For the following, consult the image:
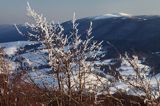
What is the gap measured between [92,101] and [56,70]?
61cm

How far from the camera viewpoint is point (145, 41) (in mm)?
164625

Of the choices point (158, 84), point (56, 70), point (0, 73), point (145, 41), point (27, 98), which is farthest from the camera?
point (145, 41)

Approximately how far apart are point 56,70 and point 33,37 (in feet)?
3.59

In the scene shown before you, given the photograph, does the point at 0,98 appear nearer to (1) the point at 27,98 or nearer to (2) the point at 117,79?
(1) the point at 27,98

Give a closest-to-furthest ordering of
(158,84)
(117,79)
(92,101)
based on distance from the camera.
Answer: (158,84)
(117,79)
(92,101)

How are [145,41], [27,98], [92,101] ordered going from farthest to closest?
[145,41], [27,98], [92,101]

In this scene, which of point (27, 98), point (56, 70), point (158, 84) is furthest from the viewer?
point (27, 98)

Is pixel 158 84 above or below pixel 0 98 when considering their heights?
above

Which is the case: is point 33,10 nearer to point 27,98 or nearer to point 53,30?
point 53,30

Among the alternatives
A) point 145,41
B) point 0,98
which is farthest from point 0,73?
point 145,41

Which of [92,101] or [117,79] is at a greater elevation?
[117,79]

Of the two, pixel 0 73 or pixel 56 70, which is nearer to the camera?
pixel 56 70

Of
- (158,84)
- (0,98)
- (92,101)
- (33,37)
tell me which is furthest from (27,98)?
(158,84)

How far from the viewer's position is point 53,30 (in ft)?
19.8
